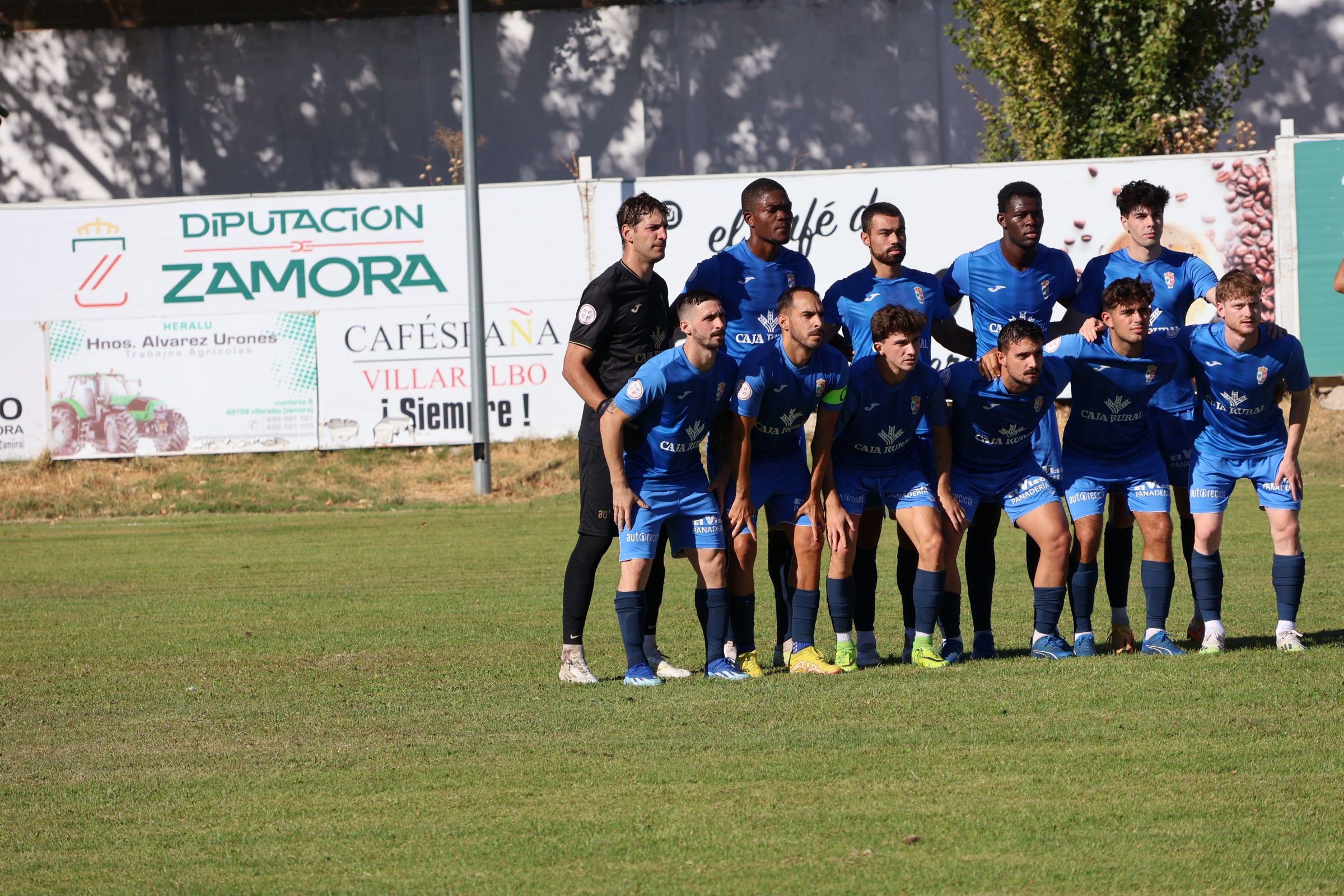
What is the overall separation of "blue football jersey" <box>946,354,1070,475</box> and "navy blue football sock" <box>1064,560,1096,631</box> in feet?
2.14

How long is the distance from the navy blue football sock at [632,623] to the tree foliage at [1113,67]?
1911cm

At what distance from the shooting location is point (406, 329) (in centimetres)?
2102

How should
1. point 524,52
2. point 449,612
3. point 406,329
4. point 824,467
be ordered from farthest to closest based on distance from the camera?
point 524,52 → point 406,329 → point 449,612 → point 824,467

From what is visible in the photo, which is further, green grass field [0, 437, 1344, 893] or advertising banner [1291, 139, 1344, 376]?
advertising banner [1291, 139, 1344, 376]

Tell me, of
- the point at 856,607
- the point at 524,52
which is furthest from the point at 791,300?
the point at 524,52

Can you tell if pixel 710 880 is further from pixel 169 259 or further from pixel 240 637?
pixel 169 259

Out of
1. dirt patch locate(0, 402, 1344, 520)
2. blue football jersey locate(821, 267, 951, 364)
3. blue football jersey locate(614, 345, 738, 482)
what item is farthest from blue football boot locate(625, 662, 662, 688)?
dirt patch locate(0, 402, 1344, 520)

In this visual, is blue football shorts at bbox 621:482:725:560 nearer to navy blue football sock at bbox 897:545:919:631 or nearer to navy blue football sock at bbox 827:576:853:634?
navy blue football sock at bbox 827:576:853:634

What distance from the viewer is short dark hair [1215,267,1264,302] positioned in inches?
311

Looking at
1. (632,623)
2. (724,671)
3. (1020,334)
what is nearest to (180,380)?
(632,623)

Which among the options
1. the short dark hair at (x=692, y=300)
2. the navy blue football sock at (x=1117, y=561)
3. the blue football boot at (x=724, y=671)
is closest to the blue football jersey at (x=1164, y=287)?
the navy blue football sock at (x=1117, y=561)

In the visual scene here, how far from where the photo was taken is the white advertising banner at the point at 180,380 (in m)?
21.0

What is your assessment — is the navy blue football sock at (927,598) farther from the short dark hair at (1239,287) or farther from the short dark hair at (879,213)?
the short dark hair at (1239,287)

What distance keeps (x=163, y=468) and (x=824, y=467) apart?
15278mm
